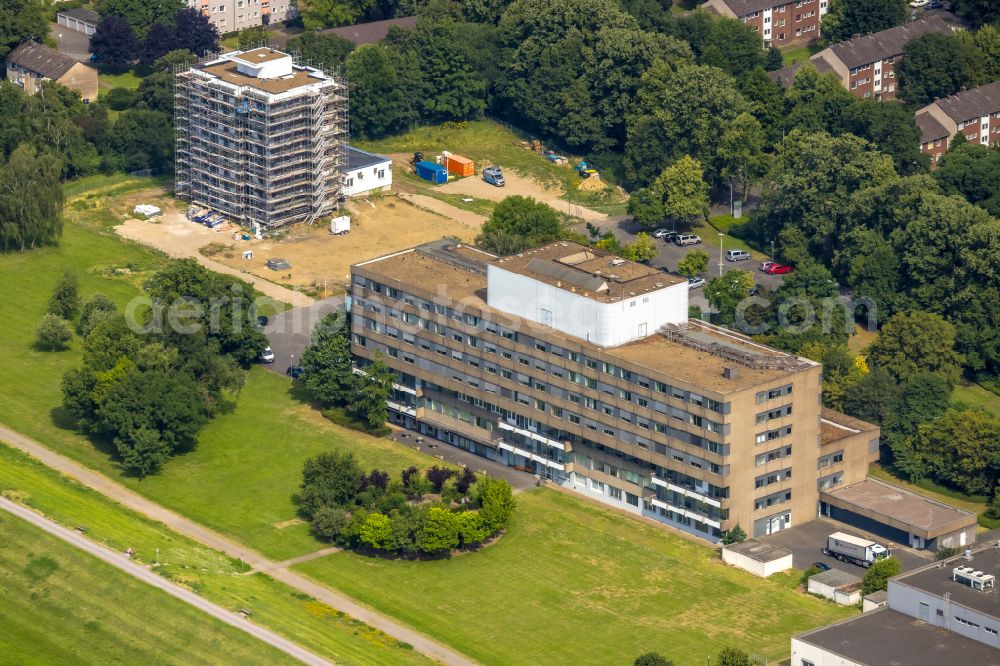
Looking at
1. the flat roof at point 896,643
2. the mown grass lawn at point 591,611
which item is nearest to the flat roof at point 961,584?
the flat roof at point 896,643

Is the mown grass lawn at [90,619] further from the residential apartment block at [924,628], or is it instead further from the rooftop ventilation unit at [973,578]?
the rooftop ventilation unit at [973,578]

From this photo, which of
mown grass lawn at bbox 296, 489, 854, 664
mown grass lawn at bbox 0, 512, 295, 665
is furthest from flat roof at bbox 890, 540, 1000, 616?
mown grass lawn at bbox 0, 512, 295, 665

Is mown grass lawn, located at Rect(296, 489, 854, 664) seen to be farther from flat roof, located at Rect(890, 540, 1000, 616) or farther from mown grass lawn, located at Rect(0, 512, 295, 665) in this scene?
mown grass lawn, located at Rect(0, 512, 295, 665)

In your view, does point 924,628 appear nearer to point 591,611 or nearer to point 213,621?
point 591,611

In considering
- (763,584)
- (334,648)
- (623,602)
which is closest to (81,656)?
(334,648)

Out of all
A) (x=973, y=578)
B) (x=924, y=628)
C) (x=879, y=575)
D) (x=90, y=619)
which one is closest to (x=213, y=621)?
(x=90, y=619)
